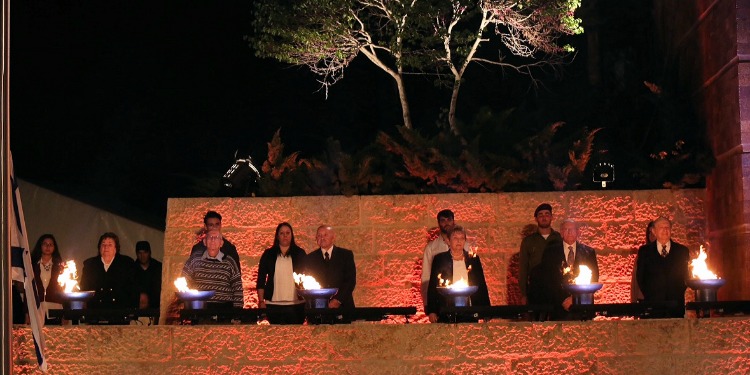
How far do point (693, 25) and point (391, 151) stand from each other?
3.48 meters

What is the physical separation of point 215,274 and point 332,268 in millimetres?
1041

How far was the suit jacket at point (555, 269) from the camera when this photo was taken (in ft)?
30.6

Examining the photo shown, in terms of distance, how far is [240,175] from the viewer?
12617 mm

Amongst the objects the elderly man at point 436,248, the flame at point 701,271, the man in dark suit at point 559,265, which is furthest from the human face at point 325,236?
the flame at point 701,271

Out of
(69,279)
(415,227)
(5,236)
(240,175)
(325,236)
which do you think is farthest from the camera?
(240,175)

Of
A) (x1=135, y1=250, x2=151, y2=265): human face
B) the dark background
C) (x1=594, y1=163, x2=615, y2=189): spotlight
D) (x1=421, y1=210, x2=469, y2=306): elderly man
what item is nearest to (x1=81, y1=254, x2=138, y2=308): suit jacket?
(x1=135, y1=250, x2=151, y2=265): human face

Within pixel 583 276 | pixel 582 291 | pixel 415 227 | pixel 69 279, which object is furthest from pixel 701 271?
pixel 69 279

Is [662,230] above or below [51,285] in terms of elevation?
above

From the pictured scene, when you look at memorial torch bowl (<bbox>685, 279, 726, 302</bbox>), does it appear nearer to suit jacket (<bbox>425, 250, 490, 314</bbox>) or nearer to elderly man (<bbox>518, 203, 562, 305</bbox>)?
suit jacket (<bbox>425, 250, 490, 314</bbox>)

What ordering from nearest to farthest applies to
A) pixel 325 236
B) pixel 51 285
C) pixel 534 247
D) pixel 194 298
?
pixel 194 298 → pixel 325 236 → pixel 51 285 → pixel 534 247

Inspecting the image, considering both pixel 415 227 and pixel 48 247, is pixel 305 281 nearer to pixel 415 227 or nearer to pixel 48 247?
pixel 48 247

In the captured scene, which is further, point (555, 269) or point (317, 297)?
point (555, 269)

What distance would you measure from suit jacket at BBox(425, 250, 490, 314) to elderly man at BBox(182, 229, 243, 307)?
157cm

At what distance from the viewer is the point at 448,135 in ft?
41.0
